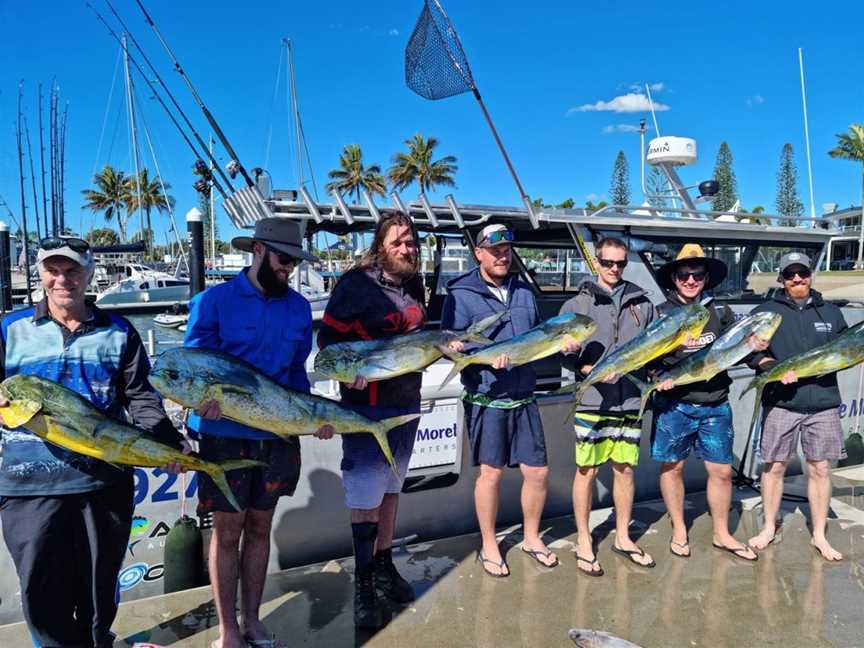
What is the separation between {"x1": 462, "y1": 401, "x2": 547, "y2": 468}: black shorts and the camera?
10.5 feet

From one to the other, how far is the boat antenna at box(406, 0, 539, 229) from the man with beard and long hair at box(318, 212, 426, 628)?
2.09 meters

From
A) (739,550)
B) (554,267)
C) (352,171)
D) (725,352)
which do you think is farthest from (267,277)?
(352,171)

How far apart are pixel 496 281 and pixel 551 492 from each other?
1777 millimetres

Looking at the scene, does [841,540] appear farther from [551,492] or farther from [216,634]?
[216,634]

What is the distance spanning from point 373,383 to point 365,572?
96cm

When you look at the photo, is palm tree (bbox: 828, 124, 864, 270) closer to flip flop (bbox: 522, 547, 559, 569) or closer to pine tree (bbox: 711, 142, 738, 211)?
pine tree (bbox: 711, 142, 738, 211)

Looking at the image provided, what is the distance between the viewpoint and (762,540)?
366 centimetres

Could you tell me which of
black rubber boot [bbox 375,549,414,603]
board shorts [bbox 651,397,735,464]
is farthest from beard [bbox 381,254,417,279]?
board shorts [bbox 651,397,735,464]

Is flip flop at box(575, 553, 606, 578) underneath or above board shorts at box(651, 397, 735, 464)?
underneath

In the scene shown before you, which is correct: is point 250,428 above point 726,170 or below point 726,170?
below

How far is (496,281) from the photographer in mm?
3344

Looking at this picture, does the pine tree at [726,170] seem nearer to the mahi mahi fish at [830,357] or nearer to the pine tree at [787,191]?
the pine tree at [787,191]

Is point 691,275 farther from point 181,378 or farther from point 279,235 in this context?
point 181,378

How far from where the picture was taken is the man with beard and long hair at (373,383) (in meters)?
2.86
